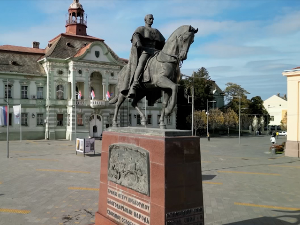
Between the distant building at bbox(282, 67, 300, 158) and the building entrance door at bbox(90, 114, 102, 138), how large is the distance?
25772 millimetres

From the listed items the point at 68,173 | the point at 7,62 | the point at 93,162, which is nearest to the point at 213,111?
the point at 7,62

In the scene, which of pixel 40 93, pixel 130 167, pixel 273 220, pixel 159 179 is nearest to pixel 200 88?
pixel 40 93

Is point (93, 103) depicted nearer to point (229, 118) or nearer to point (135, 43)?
point (229, 118)

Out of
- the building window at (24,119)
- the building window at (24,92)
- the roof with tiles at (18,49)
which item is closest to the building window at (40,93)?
the building window at (24,92)

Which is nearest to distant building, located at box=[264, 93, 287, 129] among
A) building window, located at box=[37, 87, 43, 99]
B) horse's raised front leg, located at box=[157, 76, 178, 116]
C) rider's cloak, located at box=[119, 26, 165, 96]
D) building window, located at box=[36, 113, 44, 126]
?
building window, located at box=[36, 113, 44, 126]

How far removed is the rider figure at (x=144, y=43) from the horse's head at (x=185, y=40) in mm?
1295

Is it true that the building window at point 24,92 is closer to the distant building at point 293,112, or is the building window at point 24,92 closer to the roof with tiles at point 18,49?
the roof with tiles at point 18,49

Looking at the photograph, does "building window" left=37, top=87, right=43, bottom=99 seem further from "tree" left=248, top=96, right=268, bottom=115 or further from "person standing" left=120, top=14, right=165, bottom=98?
"tree" left=248, top=96, right=268, bottom=115

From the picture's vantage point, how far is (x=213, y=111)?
55625 mm

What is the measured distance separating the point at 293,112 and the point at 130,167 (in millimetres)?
21556

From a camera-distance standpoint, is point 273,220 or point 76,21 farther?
point 76,21

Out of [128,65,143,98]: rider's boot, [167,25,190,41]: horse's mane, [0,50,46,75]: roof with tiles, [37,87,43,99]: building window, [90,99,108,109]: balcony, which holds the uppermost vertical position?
[0,50,46,75]: roof with tiles

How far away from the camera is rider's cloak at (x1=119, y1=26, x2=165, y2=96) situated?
8.26m

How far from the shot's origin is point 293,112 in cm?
2486
